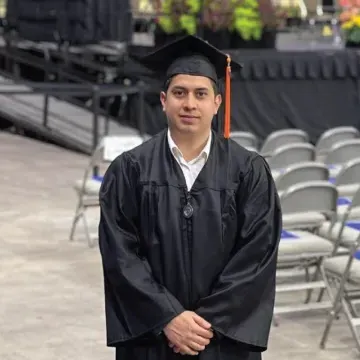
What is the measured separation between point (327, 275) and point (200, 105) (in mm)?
3040

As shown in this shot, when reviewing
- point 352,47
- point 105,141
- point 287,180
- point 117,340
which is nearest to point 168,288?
point 117,340

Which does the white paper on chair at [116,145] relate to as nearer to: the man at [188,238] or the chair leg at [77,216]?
the chair leg at [77,216]

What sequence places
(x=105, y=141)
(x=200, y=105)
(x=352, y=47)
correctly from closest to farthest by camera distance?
(x=200, y=105) → (x=105, y=141) → (x=352, y=47)

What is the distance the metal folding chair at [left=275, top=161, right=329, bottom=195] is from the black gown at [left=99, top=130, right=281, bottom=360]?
12.3 feet

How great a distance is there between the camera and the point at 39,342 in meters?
6.17

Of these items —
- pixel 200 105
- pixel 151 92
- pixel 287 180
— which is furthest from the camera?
pixel 151 92

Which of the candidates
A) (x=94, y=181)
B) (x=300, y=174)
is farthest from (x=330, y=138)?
(x=300, y=174)

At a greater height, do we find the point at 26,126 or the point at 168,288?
the point at 168,288

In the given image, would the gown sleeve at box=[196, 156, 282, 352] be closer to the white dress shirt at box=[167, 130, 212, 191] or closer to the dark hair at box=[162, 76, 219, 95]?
the white dress shirt at box=[167, 130, 212, 191]

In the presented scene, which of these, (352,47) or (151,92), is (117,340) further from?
(352,47)

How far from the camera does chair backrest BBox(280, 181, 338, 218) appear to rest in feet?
22.1

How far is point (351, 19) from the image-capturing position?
51.6 ft

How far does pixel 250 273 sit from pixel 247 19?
11.4 m

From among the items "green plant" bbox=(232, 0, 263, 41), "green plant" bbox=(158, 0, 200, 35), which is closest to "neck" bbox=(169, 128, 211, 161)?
"green plant" bbox=(158, 0, 200, 35)
